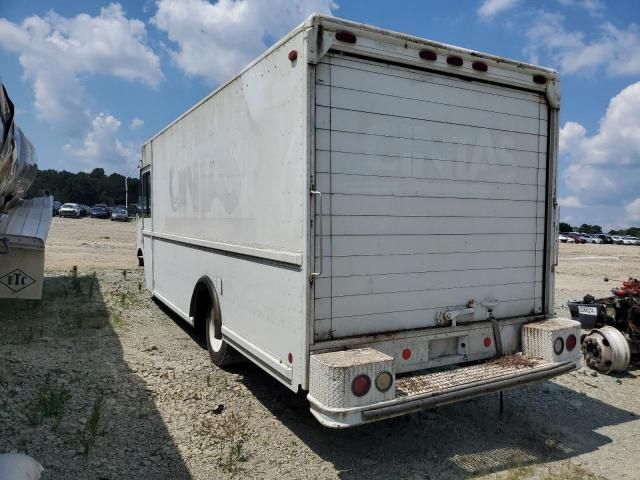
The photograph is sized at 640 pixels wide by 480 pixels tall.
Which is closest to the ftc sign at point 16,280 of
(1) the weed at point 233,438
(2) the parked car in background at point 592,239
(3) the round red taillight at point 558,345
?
(1) the weed at point 233,438

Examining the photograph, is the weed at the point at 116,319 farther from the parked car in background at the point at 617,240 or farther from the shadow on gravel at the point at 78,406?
the parked car in background at the point at 617,240

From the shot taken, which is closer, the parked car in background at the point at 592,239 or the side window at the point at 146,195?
the side window at the point at 146,195

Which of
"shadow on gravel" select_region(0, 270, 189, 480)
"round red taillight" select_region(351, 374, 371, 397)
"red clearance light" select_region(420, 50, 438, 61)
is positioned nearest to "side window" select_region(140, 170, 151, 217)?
"shadow on gravel" select_region(0, 270, 189, 480)

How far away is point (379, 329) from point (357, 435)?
3.44 ft

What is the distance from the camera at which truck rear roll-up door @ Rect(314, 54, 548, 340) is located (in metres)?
3.86

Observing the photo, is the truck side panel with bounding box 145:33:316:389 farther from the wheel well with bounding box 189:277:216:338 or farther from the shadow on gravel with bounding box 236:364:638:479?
the shadow on gravel with bounding box 236:364:638:479

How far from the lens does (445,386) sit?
395 centimetres

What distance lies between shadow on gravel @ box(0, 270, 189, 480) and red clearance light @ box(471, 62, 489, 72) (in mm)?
3995

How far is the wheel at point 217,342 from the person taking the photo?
5.49 metres

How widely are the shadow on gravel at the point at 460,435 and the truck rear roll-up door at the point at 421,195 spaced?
101 cm

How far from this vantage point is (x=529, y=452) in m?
4.23

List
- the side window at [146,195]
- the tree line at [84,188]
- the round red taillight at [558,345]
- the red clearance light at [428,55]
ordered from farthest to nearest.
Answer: the tree line at [84,188] < the side window at [146,195] < the round red taillight at [558,345] < the red clearance light at [428,55]

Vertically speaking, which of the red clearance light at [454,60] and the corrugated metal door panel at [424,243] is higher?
the red clearance light at [454,60]

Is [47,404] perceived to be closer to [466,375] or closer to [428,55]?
[466,375]
